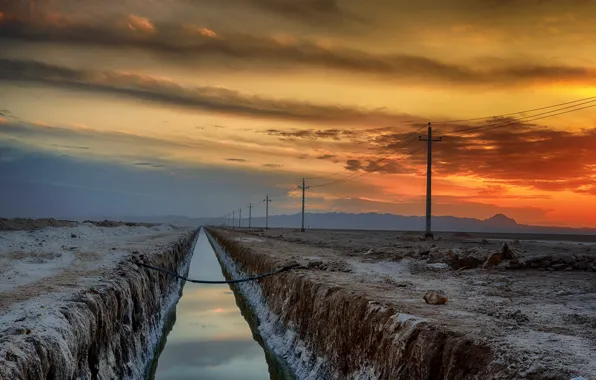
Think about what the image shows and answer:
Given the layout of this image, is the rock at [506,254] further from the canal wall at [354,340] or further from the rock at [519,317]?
the rock at [519,317]

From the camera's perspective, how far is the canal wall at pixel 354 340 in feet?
22.1

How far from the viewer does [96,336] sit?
989 cm

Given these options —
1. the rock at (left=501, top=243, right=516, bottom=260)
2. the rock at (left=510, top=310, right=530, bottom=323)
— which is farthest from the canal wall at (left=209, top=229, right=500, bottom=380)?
the rock at (left=501, top=243, right=516, bottom=260)

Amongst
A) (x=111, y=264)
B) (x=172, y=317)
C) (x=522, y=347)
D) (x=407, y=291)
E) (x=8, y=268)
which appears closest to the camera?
(x=522, y=347)

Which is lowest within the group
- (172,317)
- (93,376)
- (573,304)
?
(172,317)

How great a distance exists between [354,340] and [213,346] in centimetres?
902

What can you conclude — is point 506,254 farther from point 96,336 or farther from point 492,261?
point 96,336

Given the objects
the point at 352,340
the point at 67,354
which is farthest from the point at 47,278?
the point at 352,340

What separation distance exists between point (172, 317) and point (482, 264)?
12870 millimetres

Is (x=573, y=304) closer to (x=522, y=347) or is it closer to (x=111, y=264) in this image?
(x=522, y=347)

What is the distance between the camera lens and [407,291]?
40.7ft

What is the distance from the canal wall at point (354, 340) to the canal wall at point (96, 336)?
13.0 ft

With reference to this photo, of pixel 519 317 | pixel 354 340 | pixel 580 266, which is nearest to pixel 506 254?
pixel 580 266

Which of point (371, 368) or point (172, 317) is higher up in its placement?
point (371, 368)
